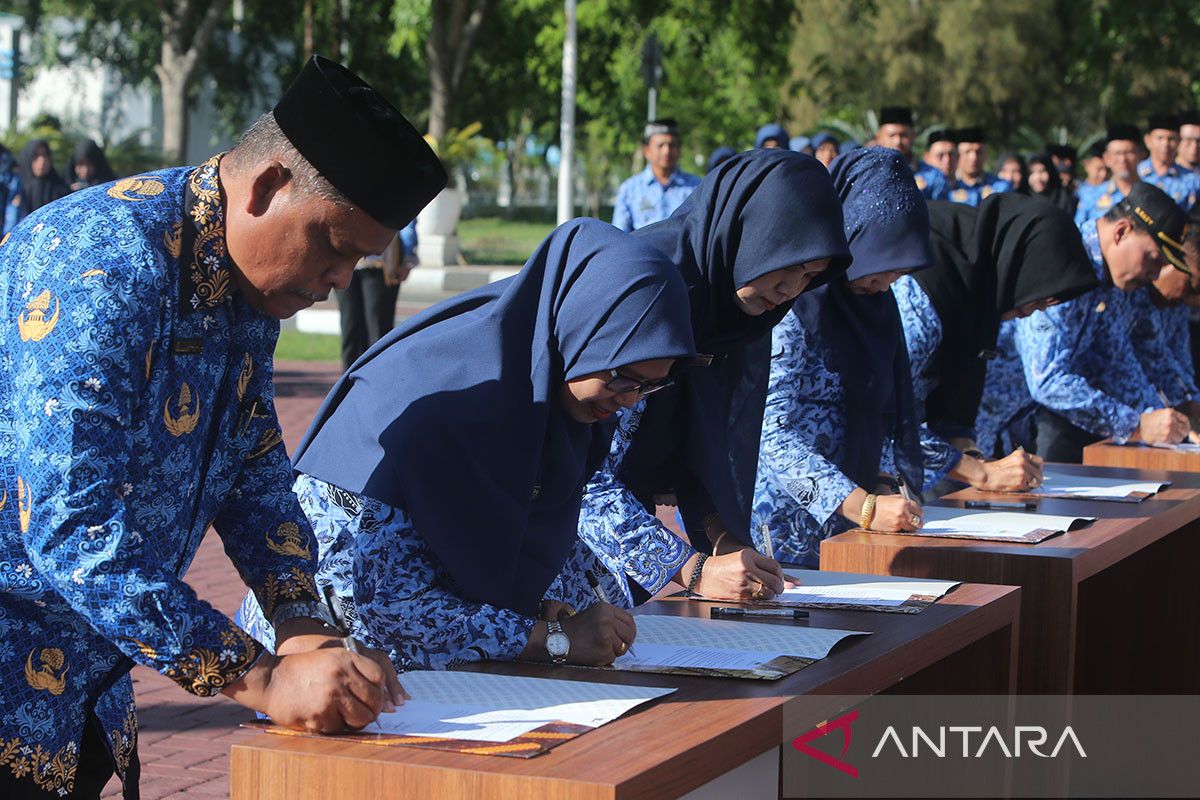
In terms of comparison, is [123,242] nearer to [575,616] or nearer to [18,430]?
[18,430]

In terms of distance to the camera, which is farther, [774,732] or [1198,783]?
[1198,783]

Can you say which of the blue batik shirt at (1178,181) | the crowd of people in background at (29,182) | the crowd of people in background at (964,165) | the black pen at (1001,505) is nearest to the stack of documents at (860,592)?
the black pen at (1001,505)

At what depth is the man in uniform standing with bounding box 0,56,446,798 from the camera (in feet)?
6.73

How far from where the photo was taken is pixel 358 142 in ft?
7.61

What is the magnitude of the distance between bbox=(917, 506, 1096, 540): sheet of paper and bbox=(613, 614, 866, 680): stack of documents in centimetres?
122

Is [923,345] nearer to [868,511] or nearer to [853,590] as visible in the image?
[868,511]

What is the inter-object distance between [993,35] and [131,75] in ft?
64.9

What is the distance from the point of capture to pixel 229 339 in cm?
238

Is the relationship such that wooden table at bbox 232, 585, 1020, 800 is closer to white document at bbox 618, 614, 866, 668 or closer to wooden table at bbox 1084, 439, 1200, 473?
white document at bbox 618, 614, 866, 668

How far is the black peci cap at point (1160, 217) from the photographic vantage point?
6164 mm

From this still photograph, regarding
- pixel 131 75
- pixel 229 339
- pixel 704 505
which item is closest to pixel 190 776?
pixel 704 505

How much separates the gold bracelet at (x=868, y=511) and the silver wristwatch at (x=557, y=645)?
5.14ft

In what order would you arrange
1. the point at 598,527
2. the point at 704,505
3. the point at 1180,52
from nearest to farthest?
the point at 598,527, the point at 704,505, the point at 1180,52

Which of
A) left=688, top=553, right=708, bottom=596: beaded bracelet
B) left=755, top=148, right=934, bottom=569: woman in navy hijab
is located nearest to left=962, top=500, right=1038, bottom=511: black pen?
left=755, top=148, right=934, bottom=569: woman in navy hijab
